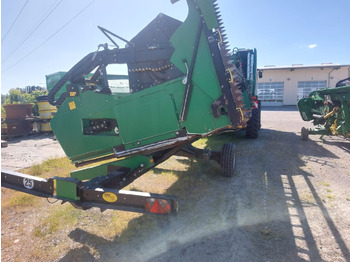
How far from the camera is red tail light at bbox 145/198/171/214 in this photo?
234cm

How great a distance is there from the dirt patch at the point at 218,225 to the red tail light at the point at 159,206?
53 cm

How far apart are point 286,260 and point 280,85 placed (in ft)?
93.6

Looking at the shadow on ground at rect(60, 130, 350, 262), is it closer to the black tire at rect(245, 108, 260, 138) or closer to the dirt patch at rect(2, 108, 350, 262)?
the dirt patch at rect(2, 108, 350, 262)

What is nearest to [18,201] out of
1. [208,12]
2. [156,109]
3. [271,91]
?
[156,109]

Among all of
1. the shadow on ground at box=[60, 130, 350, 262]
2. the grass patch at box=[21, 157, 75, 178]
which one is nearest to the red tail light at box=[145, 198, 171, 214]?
the shadow on ground at box=[60, 130, 350, 262]

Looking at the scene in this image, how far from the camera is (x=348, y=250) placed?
2.40 m

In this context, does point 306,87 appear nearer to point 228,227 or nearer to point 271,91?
point 271,91

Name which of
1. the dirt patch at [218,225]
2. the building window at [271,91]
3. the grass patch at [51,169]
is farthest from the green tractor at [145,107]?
the building window at [271,91]

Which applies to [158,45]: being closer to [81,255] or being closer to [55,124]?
[55,124]

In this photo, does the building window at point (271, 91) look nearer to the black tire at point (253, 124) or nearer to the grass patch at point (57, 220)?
the black tire at point (253, 124)

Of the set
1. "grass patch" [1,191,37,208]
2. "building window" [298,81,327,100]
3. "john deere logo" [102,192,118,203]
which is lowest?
"grass patch" [1,191,37,208]

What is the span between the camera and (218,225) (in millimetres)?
2953

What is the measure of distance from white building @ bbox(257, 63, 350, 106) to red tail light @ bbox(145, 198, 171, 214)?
26624mm

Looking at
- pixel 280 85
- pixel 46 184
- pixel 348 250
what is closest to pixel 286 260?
pixel 348 250
